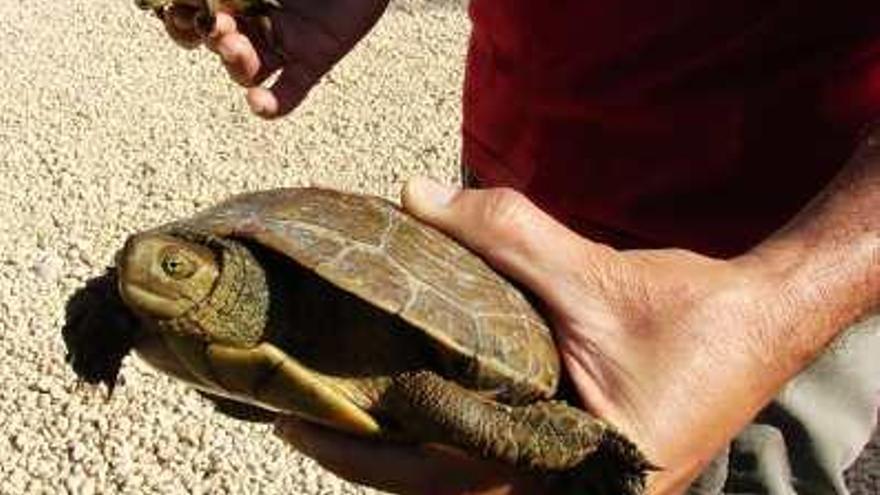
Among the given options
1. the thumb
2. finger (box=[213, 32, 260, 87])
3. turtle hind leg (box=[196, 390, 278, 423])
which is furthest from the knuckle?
finger (box=[213, 32, 260, 87])

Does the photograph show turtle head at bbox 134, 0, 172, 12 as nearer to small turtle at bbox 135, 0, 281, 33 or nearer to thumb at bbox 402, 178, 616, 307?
small turtle at bbox 135, 0, 281, 33

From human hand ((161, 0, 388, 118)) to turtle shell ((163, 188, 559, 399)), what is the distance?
20.8 inches

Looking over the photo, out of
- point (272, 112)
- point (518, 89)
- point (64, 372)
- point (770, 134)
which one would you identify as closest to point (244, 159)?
point (64, 372)

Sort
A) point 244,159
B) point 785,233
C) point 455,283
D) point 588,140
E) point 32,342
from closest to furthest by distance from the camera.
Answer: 1. point 785,233
2. point 455,283
3. point 588,140
4. point 32,342
5. point 244,159

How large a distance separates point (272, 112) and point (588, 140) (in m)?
0.57

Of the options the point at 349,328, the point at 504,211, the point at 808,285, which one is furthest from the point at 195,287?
the point at 808,285

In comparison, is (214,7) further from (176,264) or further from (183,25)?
(176,264)

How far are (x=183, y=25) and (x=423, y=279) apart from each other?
2.45ft

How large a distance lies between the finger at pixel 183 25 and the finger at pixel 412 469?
779mm

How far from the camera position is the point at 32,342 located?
3543mm

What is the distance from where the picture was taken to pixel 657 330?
4.98 feet

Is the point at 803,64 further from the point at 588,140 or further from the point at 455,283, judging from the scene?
the point at 455,283

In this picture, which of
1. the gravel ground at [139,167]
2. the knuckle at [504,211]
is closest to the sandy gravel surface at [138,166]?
the gravel ground at [139,167]

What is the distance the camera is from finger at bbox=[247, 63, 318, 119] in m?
2.36
